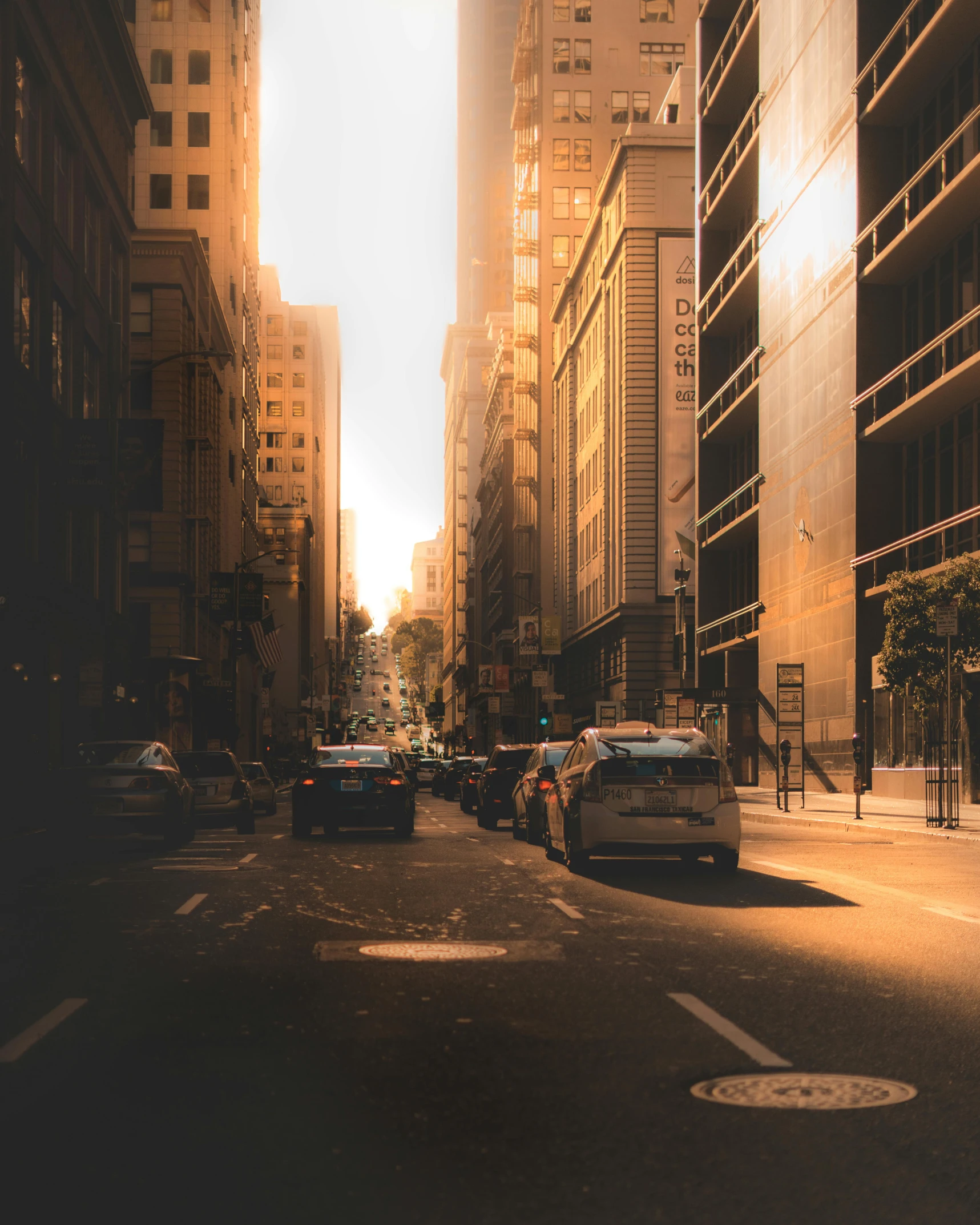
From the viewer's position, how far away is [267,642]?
94250 millimetres

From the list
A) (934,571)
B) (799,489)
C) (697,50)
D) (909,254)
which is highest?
(697,50)

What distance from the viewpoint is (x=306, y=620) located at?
476 ft

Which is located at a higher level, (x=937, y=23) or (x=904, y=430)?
(x=937, y=23)

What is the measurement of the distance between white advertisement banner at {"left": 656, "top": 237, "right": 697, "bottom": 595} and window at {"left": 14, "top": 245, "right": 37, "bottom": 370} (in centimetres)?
3611

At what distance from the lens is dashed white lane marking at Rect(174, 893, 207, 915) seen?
13199 mm

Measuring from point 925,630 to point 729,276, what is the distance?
31.0m

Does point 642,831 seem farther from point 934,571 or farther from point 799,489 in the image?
point 799,489

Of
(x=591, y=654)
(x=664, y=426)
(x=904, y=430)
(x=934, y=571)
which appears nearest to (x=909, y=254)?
(x=904, y=430)

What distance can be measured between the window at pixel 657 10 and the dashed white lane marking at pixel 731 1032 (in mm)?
97220

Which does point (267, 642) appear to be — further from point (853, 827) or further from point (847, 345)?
point (853, 827)

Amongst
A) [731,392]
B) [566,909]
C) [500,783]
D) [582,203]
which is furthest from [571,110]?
[566,909]

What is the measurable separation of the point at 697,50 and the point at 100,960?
185 ft

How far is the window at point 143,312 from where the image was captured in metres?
61.4

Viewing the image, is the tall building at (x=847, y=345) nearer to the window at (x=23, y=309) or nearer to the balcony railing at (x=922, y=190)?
the balcony railing at (x=922, y=190)
